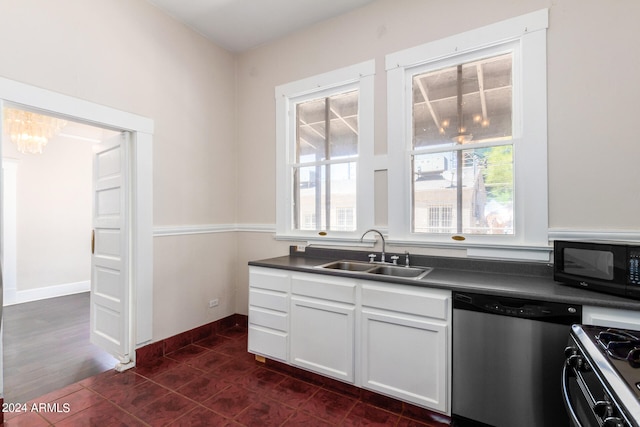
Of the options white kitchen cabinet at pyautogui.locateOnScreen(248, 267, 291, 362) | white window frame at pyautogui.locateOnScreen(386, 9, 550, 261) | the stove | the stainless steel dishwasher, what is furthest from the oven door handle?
white kitchen cabinet at pyautogui.locateOnScreen(248, 267, 291, 362)

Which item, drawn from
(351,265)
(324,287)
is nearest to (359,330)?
(324,287)

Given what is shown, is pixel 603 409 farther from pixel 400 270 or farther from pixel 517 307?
pixel 400 270

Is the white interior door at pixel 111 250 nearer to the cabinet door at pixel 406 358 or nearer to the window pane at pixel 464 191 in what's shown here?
the cabinet door at pixel 406 358

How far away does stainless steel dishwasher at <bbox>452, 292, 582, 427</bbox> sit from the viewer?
5.00ft

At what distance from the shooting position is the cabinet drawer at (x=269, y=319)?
95.8 inches

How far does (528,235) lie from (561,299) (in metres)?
0.68

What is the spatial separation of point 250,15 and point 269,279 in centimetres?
254

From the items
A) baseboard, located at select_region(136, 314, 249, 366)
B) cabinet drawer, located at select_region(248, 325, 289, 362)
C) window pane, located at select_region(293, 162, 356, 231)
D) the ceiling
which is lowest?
baseboard, located at select_region(136, 314, 249, 366)

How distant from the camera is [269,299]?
8.29ft

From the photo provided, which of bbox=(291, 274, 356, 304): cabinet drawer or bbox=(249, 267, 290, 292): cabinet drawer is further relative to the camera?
bbox=(249, 267, 290, 292): cabinet drawer

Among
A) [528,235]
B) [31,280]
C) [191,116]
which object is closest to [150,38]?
[191,116]

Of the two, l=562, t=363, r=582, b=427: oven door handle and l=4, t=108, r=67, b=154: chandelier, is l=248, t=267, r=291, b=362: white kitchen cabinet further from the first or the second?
l=4, t=108, r=67, b=154: chandelier

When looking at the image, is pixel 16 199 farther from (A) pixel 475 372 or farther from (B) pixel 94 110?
(A) pixel 475 372

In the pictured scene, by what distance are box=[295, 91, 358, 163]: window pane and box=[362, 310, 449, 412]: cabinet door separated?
1.62 m
